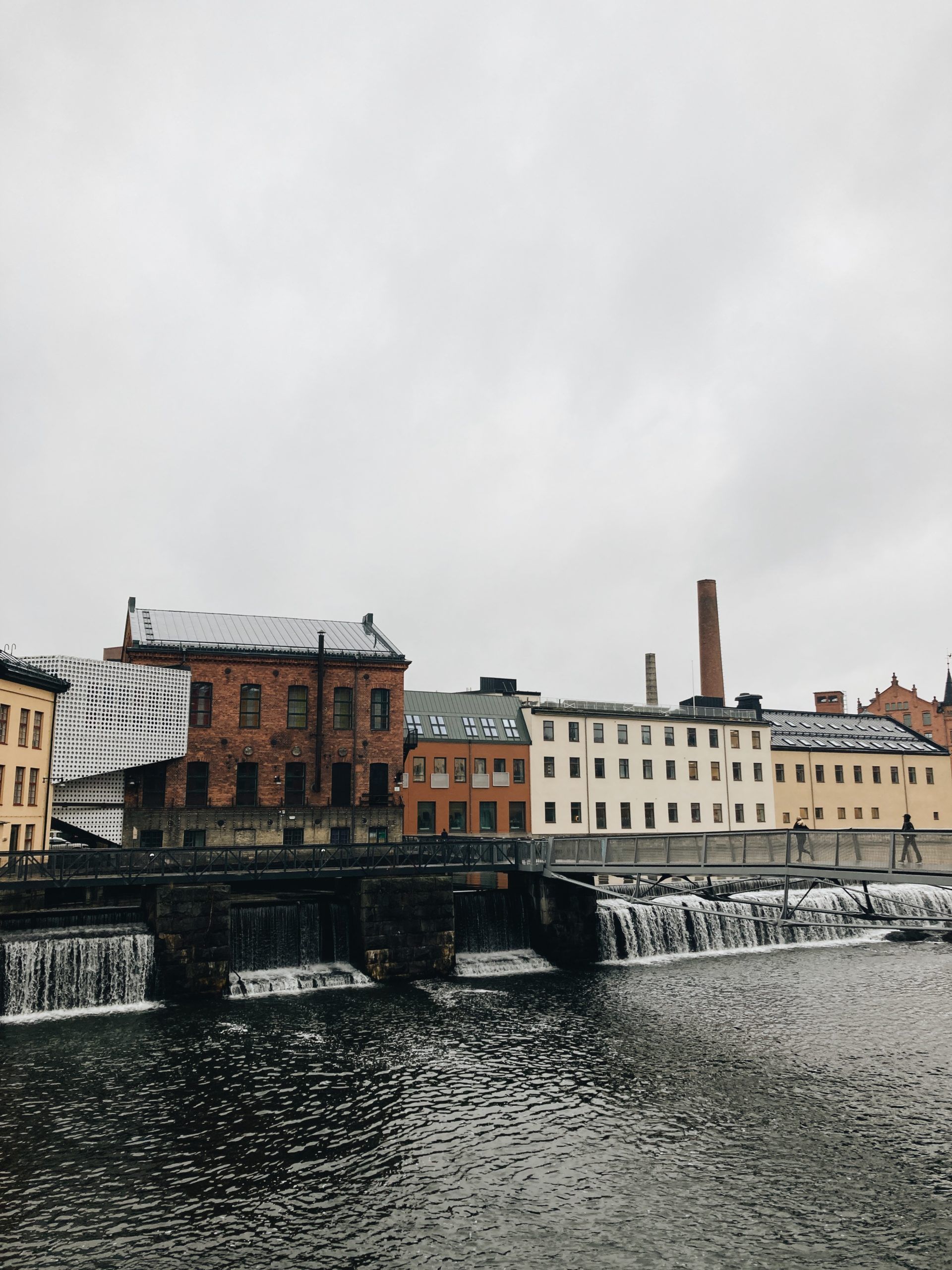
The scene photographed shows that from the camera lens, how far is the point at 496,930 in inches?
1705

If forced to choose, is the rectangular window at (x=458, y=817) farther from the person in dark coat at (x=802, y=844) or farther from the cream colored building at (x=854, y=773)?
the person in dark coat at (x=802, y=844)

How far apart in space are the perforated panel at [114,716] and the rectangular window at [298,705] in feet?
Answer: 19.3

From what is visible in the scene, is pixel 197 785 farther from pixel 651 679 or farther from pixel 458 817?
pixel 651 679

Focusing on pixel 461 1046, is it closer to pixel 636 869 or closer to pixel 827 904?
pixel 636 869

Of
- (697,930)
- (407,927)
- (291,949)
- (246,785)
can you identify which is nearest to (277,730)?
(246,785)

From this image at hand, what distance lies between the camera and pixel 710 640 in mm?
81812

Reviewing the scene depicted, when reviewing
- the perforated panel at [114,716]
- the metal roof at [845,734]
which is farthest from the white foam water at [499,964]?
the metal roof at [845,734]

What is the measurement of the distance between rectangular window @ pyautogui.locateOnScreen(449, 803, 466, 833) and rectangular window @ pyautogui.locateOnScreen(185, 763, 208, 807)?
18392mm

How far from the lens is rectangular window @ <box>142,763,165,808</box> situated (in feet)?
157

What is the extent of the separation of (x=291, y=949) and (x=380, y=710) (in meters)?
17.9

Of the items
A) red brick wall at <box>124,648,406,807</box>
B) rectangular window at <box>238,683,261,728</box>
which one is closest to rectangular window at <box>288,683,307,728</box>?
red brick wall at <box>124,648,406,807</box>

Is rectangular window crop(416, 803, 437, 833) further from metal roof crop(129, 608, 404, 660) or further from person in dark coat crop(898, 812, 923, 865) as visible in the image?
person in dark coat crop(898, 812, 923, 865)

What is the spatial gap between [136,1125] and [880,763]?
77700mm

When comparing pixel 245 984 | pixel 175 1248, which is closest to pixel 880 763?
pixel 245 984
